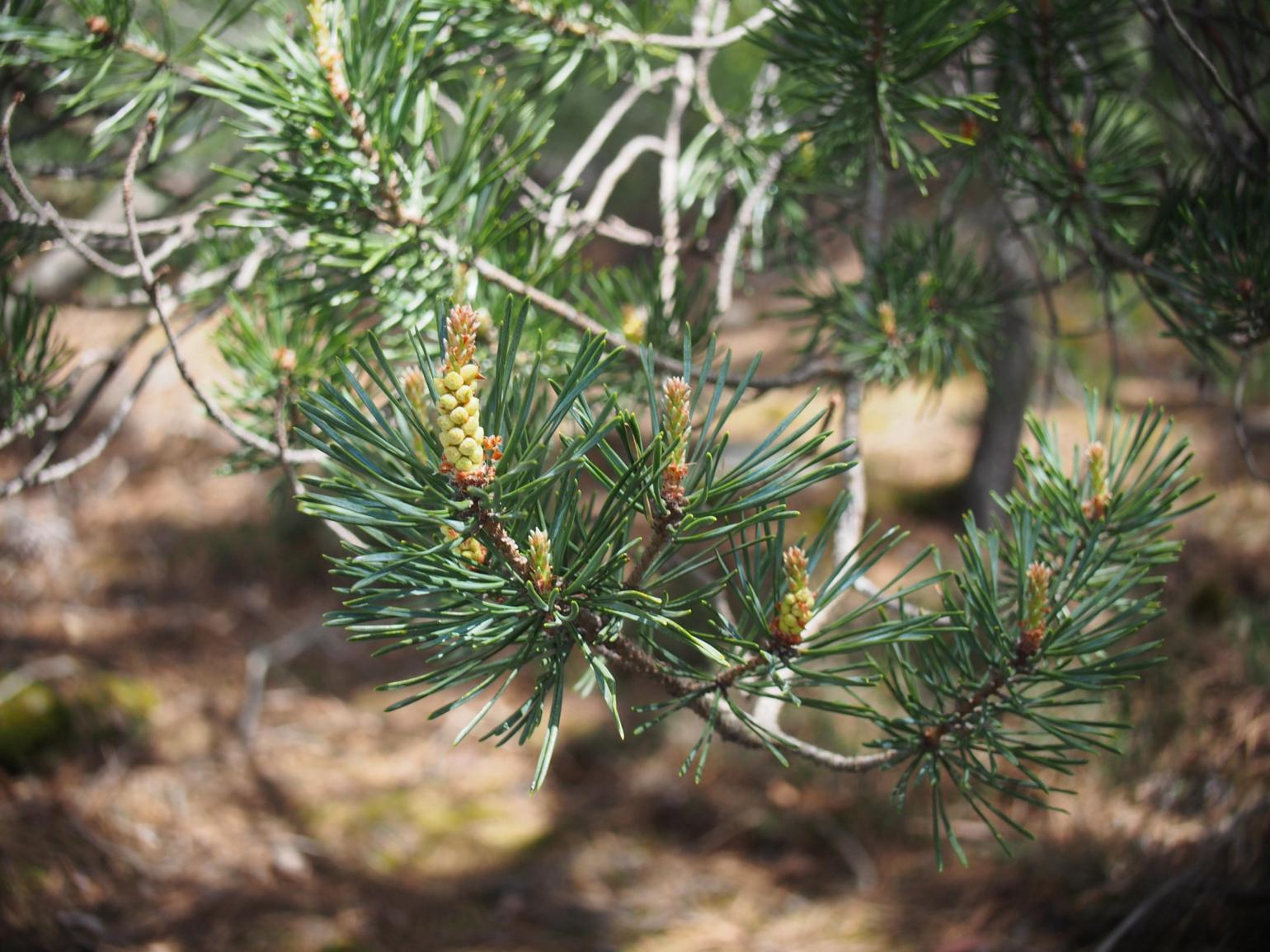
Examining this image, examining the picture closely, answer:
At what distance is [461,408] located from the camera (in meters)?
0.53

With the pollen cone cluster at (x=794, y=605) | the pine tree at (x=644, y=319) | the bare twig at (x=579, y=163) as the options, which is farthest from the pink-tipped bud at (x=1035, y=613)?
the bare twig at (x=579, y=163)

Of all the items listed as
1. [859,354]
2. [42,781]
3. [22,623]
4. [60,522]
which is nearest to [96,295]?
[60,522]

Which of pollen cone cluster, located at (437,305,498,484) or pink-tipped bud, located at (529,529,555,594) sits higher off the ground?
pollen cone cluster, located at (437,305,498,484)

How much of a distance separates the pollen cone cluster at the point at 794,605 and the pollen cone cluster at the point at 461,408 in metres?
0.24

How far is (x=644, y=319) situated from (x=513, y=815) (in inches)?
65.8

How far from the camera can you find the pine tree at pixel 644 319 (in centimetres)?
59

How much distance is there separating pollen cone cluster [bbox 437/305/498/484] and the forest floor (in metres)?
0.61

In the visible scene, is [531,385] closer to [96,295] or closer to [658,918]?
[658,918]

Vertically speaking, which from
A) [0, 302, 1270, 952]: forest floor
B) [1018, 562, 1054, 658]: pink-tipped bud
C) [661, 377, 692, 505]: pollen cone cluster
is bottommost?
[0, 302, 1270, 952]: forest floor

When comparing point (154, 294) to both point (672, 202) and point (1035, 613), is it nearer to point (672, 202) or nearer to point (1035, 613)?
point (672, 202)

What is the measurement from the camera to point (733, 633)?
2.22ft

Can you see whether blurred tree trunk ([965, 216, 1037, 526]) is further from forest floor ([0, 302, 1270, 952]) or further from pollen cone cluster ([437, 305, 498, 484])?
pollen cone cluster ([437, 305, 498, 484])

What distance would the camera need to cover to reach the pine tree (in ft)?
1.93

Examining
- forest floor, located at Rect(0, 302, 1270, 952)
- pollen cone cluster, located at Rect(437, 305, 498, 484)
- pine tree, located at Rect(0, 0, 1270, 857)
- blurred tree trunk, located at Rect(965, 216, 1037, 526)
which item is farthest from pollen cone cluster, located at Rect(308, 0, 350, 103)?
blurred tree trunk, located at Rect(965, 216, 1037, 526)
